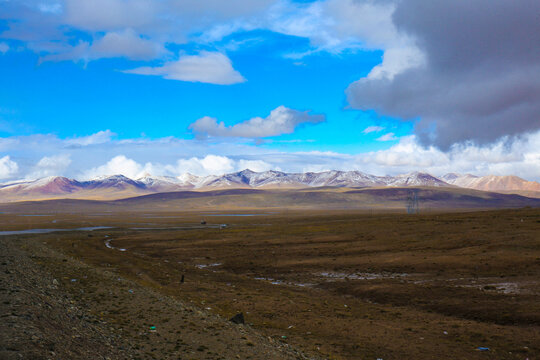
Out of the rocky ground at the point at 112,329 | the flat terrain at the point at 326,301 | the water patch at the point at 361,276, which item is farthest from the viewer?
the water patch at the point at 361,276

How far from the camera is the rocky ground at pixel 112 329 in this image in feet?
28.0

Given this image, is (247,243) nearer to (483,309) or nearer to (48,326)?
(483,309)

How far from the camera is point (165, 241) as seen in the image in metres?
60.7

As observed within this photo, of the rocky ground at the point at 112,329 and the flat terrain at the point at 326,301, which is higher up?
the rocky ground at the point at 112,329

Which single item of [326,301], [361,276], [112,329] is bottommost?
[361,276]

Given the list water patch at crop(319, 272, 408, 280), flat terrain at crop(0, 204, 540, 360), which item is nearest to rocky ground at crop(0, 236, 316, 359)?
flat terrain at crop(0, 204, 540, 360)

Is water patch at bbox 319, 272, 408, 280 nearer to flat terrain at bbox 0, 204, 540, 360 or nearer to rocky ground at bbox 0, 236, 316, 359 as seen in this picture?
flat terrain at bbox 0, 204, 540, 360

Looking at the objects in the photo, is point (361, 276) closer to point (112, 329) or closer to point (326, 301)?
point (326, 301)

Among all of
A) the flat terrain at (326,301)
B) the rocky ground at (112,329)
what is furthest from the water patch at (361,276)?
the rocky ground at (112,329)

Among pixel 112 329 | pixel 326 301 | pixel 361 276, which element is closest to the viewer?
pixel 112 329

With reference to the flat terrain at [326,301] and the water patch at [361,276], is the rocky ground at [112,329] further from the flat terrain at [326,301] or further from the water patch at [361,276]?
the water patch at [361,276]

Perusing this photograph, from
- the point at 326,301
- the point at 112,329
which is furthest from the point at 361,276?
the point at 112,329

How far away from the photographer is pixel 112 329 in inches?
494

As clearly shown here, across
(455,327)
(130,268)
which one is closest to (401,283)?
(455,327)
